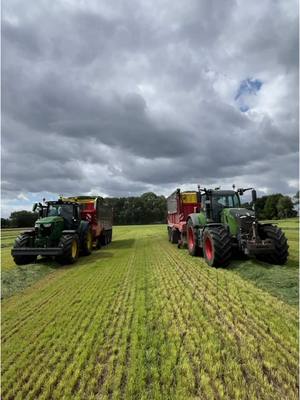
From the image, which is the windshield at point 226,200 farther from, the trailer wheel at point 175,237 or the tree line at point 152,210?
the tree line at point 152,210

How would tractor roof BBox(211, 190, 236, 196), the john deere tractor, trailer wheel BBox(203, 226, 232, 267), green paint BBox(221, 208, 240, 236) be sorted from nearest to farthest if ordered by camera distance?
the john deere tractor → trailer wheel BBox(203, 226, 232, 267) → green paint BBox(221, 208, 240, 236) → tractor roof BBox(211, 190, 236, 196)

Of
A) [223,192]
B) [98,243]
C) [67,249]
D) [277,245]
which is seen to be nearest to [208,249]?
[277,245]

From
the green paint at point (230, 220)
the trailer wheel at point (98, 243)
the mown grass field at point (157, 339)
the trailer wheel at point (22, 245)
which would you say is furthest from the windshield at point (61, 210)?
the green paint at point (230, 220)

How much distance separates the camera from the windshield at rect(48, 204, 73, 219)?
42.6ft

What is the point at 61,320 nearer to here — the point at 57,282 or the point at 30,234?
the point at 57,282

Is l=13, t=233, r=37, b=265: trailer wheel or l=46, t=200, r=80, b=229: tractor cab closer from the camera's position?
l=13, t=233, r=37, b=265: trailer wheel

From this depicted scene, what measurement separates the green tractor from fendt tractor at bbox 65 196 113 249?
1852 millimetres

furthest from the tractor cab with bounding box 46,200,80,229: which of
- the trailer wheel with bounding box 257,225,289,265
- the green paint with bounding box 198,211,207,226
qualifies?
the trailer wheel with bounding box 257,225,289,265

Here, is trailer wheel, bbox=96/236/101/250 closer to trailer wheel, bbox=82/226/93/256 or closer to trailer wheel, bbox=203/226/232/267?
trailer wheel, bbox=82/226/93/256

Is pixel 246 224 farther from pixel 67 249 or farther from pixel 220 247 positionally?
pixel 67 249

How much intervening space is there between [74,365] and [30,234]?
910 cm

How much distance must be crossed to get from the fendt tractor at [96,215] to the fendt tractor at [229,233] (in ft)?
21.5

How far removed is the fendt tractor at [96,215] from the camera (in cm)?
1620

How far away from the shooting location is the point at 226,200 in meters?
10.9
